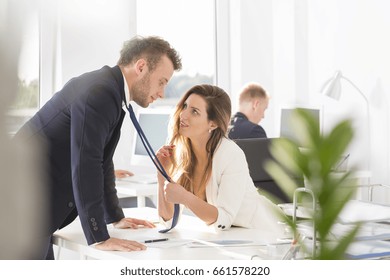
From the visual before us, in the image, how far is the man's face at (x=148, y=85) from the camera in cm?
233

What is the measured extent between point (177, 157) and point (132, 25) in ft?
11.6

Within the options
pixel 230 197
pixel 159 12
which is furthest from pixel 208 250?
pixel 159 12

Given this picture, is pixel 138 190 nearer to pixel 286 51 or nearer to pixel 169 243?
pixel 169 243

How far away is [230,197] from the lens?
249cm

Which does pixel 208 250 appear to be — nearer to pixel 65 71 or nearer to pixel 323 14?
pixel 65 71

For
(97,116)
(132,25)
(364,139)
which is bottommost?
(364,139)

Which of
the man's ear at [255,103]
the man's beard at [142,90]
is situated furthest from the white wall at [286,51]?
the man's beard at [142,90]

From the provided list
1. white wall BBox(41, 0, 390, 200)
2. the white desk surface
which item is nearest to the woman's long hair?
the white desk surface

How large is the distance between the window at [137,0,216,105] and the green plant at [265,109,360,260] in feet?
18.3

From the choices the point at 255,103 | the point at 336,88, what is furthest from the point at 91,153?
the point at 336,88

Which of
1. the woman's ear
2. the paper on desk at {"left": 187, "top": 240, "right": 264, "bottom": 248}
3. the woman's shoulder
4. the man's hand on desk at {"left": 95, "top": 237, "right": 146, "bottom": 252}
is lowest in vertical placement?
the paper on desk at {"left": 187, "top": 240, "right": 264, "bottom": 248}

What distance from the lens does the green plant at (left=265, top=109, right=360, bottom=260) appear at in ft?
2.05

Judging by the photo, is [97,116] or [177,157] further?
[177,157]

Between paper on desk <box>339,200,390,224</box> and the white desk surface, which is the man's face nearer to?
paper on desk <box>339,200,390,224</box>
